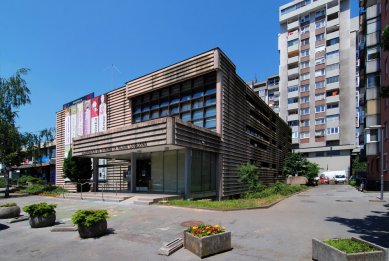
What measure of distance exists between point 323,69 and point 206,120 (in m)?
50.7

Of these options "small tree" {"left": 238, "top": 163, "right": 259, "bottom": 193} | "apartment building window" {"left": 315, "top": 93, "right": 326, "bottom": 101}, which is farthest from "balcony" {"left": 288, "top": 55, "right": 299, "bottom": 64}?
"small tree" {"left": 238, "top": 163, "right": 259, "bottom": 193}

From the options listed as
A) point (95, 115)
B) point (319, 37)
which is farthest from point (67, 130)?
point (319, 37)

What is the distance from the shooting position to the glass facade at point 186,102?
74.6 ft

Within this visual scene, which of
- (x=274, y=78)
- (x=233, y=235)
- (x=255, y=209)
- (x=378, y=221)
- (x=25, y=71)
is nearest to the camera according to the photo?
(x=233, y=235)

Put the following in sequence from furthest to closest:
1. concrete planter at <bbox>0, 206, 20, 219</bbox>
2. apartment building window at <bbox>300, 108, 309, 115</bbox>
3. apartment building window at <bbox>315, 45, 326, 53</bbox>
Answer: apartment building window at <bbox>300, 108, 309, 115</bbox>, apartment building window at <bbox>315, 45, 326, 53</bbox>, concrete planter at <bbox>0, 206, 20, 219</bbox>

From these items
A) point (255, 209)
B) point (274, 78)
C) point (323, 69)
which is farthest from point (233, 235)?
point (274, 78)

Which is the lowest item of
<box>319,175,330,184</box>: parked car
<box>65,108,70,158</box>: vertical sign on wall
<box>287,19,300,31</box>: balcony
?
<box>319,175,330,184</box>: parked car

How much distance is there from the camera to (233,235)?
932 cm

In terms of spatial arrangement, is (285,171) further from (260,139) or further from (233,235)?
(233,235)

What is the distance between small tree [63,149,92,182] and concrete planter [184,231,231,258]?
2031cm

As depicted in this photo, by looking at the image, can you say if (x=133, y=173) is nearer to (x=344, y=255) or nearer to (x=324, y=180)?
(x=344, y=255)

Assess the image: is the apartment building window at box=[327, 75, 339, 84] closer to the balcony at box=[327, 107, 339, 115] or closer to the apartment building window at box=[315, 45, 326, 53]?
the balcony at box=[327, 107, 339, 115]

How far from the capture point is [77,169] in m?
26.0

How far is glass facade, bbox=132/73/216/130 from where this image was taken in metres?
22.7
